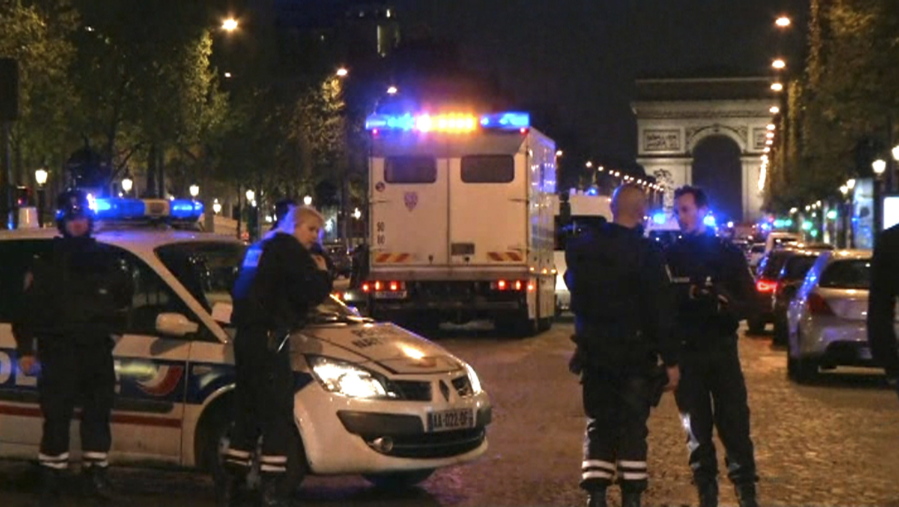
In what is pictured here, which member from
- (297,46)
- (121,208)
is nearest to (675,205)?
(121,208)

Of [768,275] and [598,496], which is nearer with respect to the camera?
[598,496]

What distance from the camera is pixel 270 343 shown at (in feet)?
31.1

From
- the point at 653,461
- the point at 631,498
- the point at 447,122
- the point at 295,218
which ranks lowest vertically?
the point at 653,461

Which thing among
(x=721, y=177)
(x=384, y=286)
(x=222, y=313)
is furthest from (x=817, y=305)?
(x=721, y=177)

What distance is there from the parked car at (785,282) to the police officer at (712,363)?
52.3 ft

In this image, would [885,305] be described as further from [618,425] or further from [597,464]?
[597,464]

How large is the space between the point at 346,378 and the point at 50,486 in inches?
74.6

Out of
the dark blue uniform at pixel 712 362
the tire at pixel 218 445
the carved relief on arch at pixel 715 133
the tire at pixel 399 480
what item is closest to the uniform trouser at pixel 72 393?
the tire at pixel 218 445

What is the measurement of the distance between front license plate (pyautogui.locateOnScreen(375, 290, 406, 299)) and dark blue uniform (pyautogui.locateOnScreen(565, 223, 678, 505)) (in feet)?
59.7

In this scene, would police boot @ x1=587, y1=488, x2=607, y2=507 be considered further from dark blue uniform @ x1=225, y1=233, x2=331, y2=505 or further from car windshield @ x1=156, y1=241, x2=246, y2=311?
car windshield @ x1=156, y1=241, x2=246, y2=311

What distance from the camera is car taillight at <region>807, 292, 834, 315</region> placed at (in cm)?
1928

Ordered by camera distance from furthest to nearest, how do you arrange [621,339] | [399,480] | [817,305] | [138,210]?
[138,210] < [817,305] < [399,480] < [621,339]

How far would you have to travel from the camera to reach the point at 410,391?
10.5m

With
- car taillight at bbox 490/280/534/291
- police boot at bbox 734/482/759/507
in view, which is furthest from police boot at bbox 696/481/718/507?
car taillight at bbox 490/280/534/291
